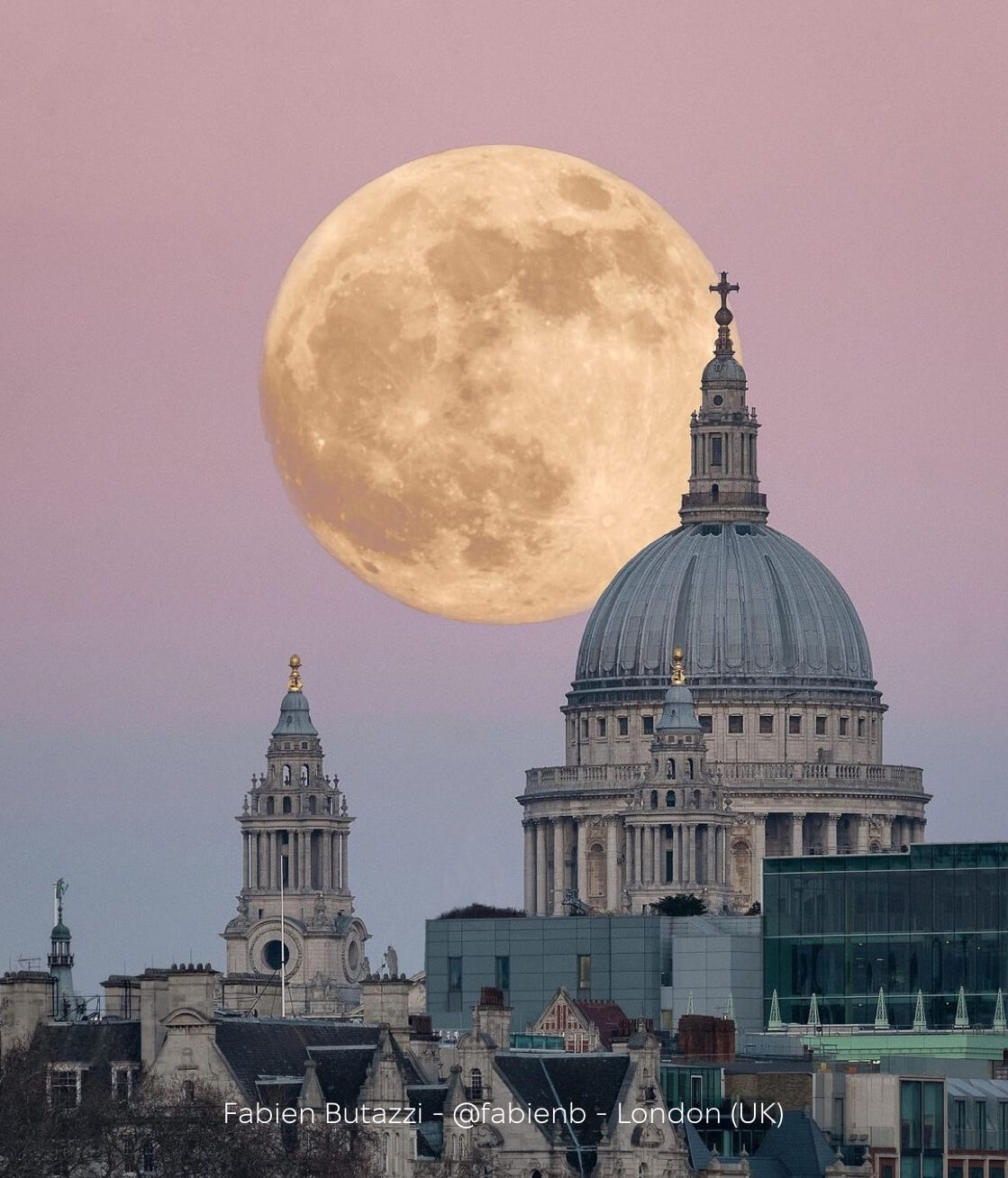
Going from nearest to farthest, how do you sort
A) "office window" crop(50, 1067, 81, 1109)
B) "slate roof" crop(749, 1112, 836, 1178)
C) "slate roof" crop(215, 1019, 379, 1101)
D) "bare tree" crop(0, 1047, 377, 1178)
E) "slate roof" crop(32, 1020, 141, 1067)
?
"bare tree" crop(0, 1047, 377, 1178)
"office window" crop(50, 1067, 81, 1109)
"slate roof" crop(215, 1019, 379, 1101)
"slate roof" crop(32, 1020, 141, 1067)
"slate roof" crop(749, 1112, 836, 1178)

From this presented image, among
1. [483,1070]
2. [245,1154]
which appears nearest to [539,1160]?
[483,1070]

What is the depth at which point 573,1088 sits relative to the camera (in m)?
163

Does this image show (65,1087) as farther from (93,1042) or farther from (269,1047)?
(269,1047)

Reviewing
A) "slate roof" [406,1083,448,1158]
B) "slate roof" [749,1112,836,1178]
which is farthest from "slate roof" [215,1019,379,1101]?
"slate roof" [749,1112,836,1178]

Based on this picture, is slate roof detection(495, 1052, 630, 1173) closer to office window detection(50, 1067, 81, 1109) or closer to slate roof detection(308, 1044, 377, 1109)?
slate roof detection(308, 1044, 377, 1109)

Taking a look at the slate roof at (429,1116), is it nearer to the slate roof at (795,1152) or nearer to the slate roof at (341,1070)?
the slate roof at (341,1070)

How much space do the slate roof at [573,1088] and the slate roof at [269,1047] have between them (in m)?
3.93

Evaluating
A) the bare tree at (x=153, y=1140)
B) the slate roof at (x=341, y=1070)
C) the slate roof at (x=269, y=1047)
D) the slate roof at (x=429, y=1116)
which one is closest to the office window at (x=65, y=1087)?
the bare tree at (x=153, y=1140)

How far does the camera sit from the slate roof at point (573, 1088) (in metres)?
161

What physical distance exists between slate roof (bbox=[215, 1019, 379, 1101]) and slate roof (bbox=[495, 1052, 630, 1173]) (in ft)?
12.9

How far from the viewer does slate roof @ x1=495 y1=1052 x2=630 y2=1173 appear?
161m

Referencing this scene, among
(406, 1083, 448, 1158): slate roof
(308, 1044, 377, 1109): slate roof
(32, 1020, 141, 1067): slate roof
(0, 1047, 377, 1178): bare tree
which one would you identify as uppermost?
(32, 1020, 141, 1067): slate roof

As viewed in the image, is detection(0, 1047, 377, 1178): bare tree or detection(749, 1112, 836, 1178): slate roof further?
detection(749, 1112, 836, 1178): slate roof

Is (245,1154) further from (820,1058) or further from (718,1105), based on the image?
(820,1058)
